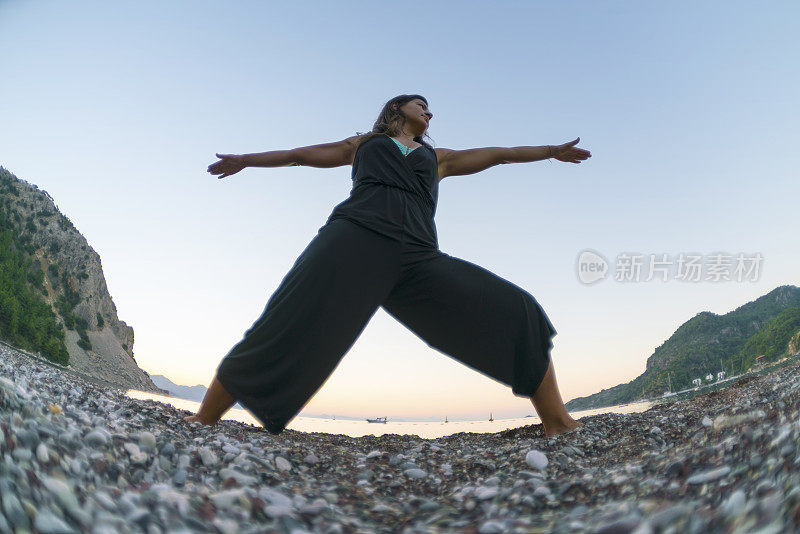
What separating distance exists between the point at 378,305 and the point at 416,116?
245 centimetres

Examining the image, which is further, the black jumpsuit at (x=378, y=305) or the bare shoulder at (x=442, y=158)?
the bare shoulder at (x=442, y=158)

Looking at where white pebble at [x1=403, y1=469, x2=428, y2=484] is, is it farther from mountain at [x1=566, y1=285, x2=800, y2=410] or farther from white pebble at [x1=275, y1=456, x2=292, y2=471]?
mountain at [x1=566, y1=285, x2=800, y2=410]

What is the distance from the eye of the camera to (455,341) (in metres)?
4.36

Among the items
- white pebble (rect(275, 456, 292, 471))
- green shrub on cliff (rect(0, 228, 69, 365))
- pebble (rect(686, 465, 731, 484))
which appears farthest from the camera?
green shrub on cliff (rect(0, 228, 69, 365))

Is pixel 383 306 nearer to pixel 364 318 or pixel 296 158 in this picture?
pixel 364 318

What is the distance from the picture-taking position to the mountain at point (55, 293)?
64375 millimetres

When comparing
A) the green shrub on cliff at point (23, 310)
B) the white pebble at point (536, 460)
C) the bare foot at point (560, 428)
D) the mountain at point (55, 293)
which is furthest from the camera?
the mountain at point (55, 293)

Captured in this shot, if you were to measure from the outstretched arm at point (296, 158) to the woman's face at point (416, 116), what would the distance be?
67cm

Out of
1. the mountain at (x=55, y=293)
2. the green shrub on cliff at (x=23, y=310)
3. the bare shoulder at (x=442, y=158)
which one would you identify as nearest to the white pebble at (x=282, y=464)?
the bare shoulder at (x=442, y=158)

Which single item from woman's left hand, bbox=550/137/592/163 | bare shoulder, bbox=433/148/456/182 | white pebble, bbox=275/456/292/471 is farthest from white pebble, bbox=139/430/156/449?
woman's left hand, bbox=550/137/592/163

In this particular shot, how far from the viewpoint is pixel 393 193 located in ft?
15.0

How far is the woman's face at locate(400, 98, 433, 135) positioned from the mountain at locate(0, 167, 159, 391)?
7232 cm

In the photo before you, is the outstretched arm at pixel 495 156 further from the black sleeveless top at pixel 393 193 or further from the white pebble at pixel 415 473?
the white pebble at pixel 415 473

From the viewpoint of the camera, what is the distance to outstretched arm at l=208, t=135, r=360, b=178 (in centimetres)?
511
